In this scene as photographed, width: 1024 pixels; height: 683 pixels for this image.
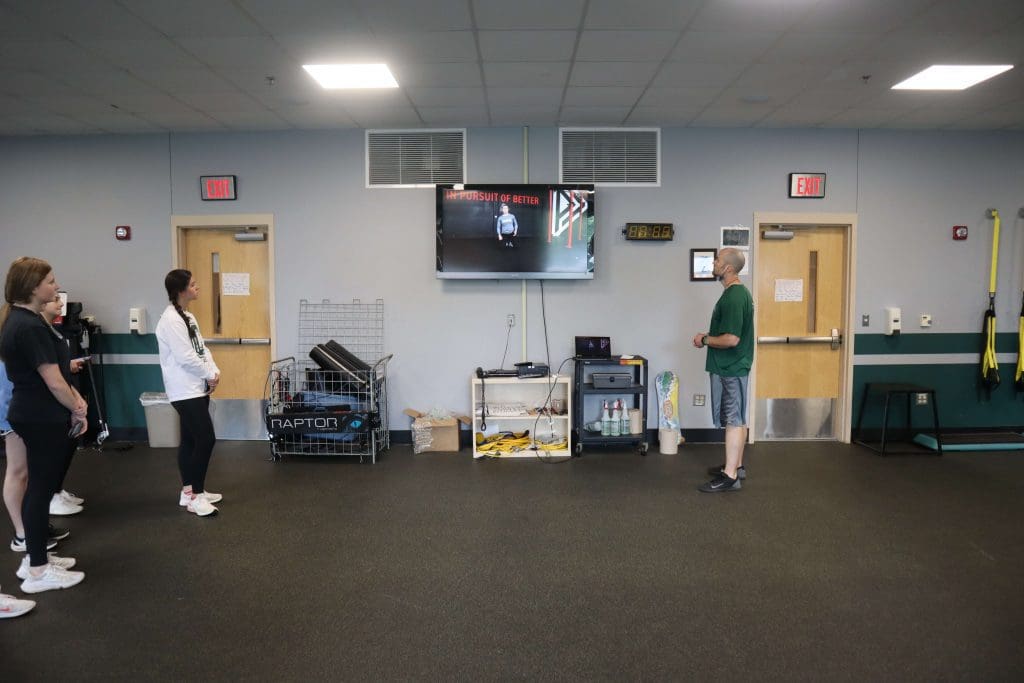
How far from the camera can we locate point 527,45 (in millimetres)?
3398

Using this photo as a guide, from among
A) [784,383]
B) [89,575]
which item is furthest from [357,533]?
[784,383]

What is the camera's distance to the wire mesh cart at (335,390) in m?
4.55

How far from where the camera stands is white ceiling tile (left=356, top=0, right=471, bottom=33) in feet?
9.58

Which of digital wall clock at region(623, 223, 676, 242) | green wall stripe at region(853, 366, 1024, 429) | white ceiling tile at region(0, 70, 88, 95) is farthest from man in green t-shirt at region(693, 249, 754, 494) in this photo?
white ceiling tile at region(0, 70, 88, 95)

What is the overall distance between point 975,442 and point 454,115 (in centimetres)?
525

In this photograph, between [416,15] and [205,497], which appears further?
[205,497]

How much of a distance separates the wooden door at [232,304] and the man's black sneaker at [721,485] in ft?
13.0

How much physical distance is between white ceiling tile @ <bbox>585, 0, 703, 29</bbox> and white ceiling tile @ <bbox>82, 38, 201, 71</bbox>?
249cm

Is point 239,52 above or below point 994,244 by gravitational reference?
above

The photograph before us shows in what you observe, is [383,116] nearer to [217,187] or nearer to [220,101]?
[220,101]

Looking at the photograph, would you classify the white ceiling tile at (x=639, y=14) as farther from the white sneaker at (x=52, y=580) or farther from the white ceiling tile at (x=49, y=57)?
the white sneaker at (x=52, y=580)

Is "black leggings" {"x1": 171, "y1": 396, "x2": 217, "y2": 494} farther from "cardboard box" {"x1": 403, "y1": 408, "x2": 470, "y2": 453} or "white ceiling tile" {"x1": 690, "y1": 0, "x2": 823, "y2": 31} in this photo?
"white ceiling tile" {"x1": 690, "y1": 0, "x2": 823, "y2": 31}

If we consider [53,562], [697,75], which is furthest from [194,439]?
[697,75]

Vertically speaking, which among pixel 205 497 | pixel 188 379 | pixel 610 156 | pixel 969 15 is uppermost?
pixel 969 15
